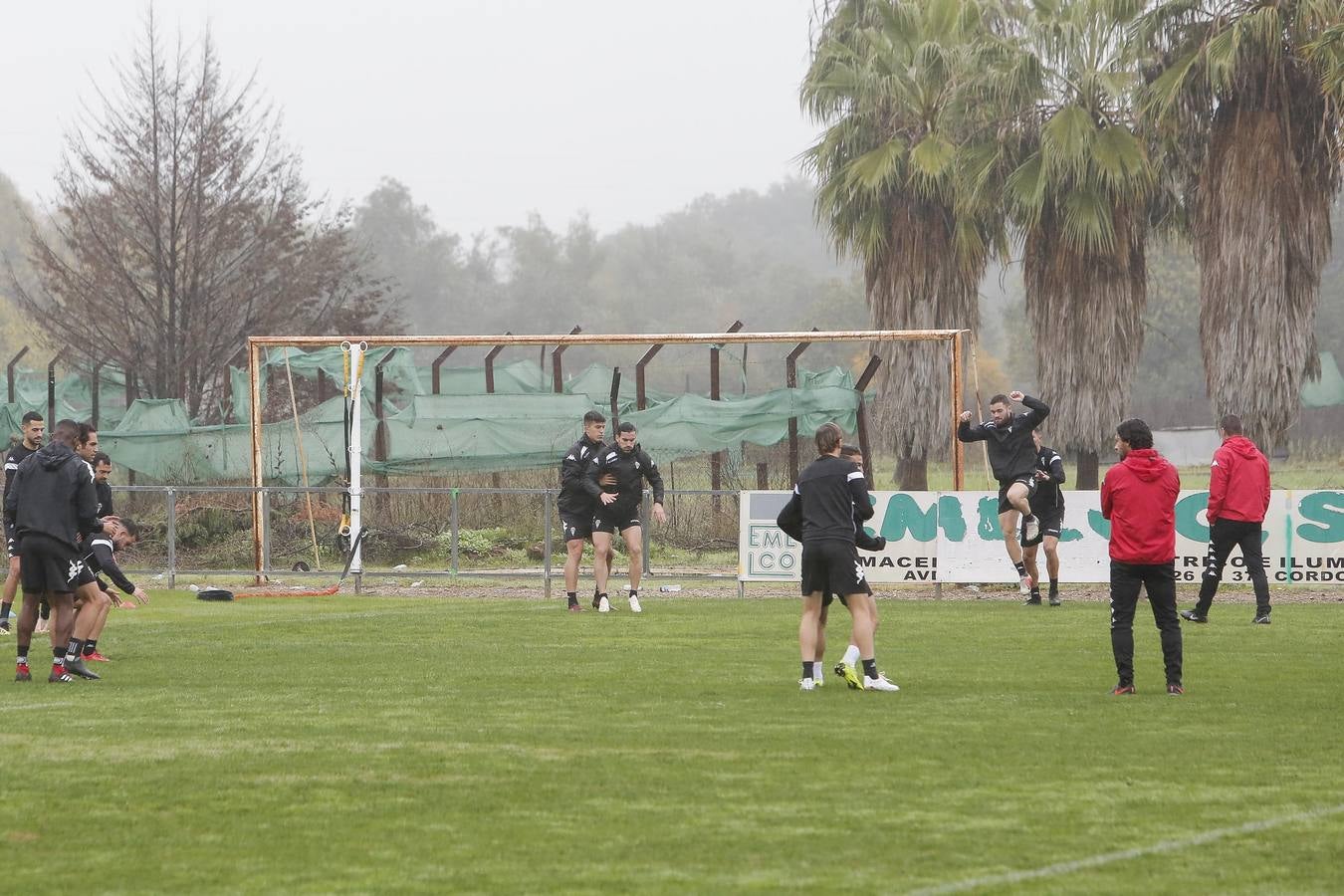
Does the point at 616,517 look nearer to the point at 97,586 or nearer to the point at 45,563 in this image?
the point at 97,586

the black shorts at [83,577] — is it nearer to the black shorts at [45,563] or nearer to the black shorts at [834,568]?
the black shorts at [45,563]

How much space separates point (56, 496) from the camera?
496 inches

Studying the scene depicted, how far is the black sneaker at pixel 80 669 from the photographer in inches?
507

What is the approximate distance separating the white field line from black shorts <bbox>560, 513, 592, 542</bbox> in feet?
38.8

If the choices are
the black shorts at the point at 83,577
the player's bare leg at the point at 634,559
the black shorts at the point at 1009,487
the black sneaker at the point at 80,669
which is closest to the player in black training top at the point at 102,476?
the black shorts at the point at 83,577

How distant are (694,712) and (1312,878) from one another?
15.8 feet

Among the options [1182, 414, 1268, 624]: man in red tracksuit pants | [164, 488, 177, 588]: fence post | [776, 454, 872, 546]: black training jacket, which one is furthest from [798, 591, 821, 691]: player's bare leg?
[164, 488, 177, 588]: fence post

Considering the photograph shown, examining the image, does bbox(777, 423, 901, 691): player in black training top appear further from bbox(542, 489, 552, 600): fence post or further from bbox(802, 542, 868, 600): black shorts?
bbox(542, 489, 552, 600): fence post

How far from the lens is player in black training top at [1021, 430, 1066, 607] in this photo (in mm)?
19312

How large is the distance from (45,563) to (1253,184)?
1882 centimetres

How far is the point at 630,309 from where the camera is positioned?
127688 mm

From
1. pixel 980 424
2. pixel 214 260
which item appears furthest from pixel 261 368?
pixel 980 424

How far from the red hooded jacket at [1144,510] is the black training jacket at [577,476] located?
788 cm

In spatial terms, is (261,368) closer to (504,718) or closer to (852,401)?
(852,401)
